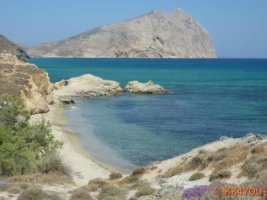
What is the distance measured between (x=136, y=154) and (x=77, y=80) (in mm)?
53530

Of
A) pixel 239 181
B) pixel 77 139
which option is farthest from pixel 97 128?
pixel 239 181

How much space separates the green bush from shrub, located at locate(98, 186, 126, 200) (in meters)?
5.43

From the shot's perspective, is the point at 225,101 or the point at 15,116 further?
the point at 225,101

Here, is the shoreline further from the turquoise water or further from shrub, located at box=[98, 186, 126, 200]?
shrub, located at box=[98, 186, 126, 200]

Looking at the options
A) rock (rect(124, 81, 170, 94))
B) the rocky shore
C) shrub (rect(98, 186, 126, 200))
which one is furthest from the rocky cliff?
shrub (rect(98, 186, 126, 200))

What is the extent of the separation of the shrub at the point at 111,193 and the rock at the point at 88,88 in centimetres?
6070

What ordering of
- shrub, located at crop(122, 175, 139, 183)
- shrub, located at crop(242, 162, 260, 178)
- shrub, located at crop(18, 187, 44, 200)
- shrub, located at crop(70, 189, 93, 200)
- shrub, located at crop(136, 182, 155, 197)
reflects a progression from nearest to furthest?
shrub, located at crop(18, 187, 44, 200), shrub, located at crop(70, 189, 93, 200), shrub, located at crop(136, 182, 155, 197), shrub, located at crop(242, 162, 260, 178), shrub, located at crop(122, 175, 139, 183)

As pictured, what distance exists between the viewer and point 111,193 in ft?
50.1

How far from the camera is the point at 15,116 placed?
974 inches

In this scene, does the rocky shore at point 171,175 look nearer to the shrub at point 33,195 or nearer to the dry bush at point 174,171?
the dry bush at point 174,171

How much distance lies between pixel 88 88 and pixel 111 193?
65675mm

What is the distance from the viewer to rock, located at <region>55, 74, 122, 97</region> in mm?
78500

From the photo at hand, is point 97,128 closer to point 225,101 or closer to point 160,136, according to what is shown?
point 160,136

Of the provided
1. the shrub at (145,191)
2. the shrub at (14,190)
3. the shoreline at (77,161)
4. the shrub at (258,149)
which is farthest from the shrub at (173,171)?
the shrub at (14,190)
